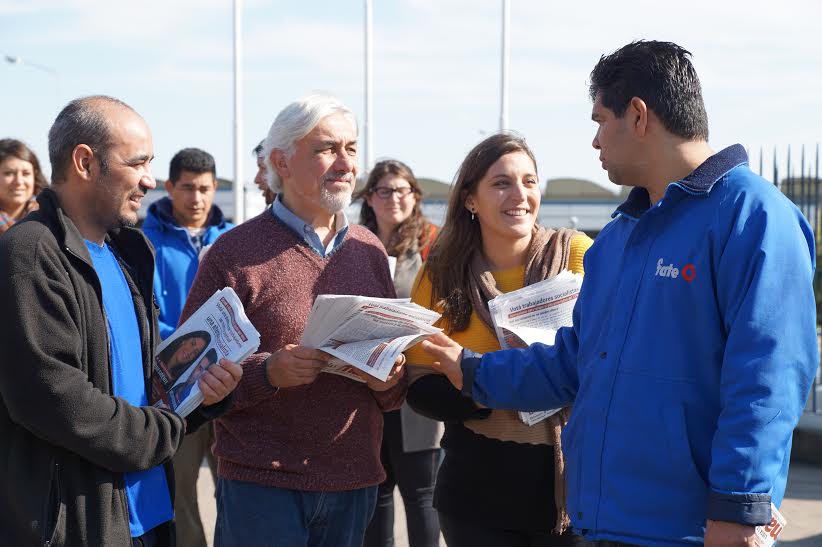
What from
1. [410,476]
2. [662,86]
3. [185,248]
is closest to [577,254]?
[662,86]

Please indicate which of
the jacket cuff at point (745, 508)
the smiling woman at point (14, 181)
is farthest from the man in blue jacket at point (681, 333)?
the smiling woman at point (14, 181)

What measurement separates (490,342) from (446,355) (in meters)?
0.27

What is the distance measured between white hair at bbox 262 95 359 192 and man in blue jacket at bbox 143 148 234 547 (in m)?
2.30

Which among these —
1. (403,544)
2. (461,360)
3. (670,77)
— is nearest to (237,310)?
(461,360)

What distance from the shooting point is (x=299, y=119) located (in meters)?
3.24

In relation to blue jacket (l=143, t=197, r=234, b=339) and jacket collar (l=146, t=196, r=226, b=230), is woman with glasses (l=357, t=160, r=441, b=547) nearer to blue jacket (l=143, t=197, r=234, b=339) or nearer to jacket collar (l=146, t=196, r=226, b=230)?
blue jacket (l=143, t=197, r=234, b=339)

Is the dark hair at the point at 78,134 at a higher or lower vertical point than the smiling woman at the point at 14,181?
higher

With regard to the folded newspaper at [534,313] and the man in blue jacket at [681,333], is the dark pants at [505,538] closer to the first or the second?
the folded newspaper at [534,313]

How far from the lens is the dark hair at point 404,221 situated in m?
5.85

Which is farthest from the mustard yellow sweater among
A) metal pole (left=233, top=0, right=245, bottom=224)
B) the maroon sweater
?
metal pole (left=233, top=0, right=245, bottom=224)

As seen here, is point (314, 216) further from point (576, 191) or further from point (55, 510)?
point (576, 191)

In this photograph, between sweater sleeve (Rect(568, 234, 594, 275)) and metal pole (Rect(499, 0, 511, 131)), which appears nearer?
sweater sleeve (Rect(568, 234, 594, 275))

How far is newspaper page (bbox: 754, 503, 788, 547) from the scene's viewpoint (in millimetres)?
2250

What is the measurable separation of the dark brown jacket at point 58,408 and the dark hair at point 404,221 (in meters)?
3.36
